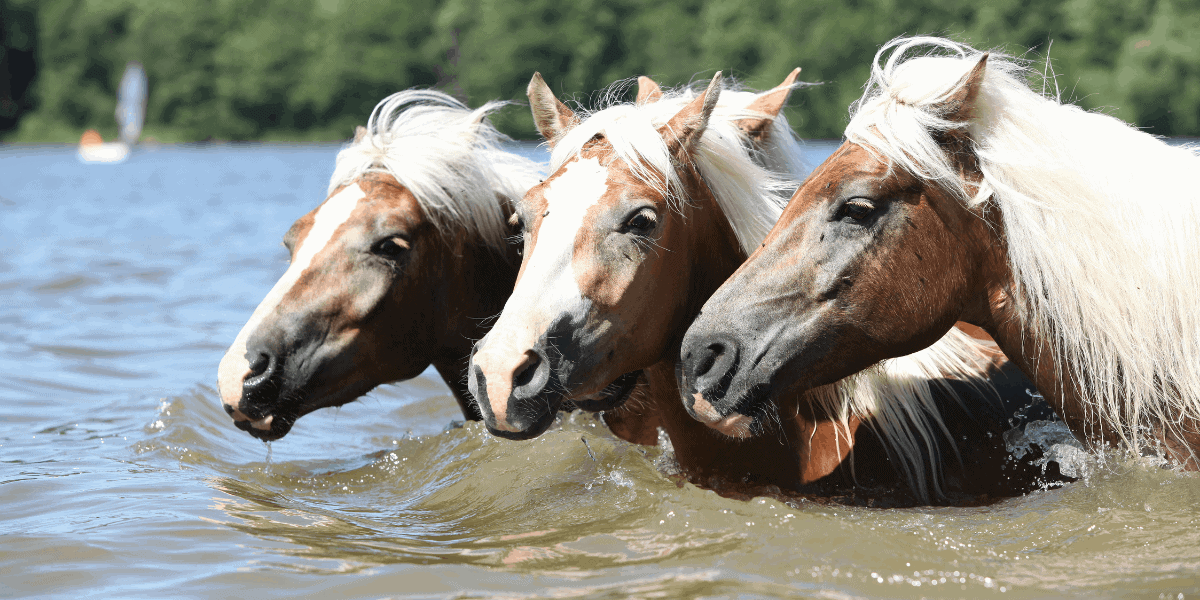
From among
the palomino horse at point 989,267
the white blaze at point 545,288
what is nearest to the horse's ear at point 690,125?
the white blaze at point 545,288

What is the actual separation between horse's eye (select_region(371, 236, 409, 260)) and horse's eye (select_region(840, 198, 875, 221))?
180cm

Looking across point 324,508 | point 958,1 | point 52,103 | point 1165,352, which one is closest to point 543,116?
point 324,508

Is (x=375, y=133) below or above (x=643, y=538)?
above

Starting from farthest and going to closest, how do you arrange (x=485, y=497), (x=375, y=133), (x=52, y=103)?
(x=52, y=103) → (x=375, y=133) → (x=485, y=497)

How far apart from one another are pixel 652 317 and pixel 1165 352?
4.51ft

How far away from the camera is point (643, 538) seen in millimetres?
3221

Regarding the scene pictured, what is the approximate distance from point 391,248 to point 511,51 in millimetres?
38150

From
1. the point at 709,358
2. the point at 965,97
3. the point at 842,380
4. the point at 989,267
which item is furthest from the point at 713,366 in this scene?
the point at 965,97

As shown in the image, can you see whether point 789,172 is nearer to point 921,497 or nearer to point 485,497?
point 921,497

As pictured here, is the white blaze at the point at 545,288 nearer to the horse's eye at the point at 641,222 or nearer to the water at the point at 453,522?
the horse's eye at the point at 641,222

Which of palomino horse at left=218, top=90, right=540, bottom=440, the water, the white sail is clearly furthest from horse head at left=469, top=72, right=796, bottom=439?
the white sail

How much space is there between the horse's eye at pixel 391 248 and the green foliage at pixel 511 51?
896mm

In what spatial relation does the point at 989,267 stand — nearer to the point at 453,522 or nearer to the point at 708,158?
the point at 708,158

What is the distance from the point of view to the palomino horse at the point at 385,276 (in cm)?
375
